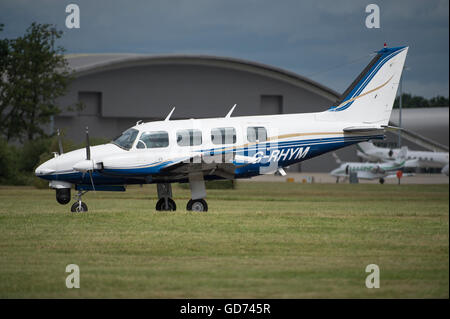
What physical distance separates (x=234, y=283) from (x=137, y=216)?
28.9ft

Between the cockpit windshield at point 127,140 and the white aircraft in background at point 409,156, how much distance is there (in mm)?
53460

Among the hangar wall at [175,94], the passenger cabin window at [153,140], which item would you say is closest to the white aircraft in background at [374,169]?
the hangar wall at [175,94]

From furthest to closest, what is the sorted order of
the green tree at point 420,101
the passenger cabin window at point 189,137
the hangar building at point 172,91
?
the green tree at point 420,101 → the hangar building at point 172,91 → the passenger cabin window at point 189,137

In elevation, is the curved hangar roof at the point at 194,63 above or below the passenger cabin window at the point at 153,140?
above

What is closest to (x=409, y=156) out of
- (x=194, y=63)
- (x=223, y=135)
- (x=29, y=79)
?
(x=194, y=63)

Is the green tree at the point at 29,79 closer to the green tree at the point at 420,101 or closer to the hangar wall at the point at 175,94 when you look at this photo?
the hangar wall at the point at 175,94

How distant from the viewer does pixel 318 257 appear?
40.2ft

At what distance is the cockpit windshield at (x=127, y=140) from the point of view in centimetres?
2064

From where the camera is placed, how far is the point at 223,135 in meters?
21.2

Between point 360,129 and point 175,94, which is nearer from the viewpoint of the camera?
point 360,129

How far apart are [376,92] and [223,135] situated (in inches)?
230

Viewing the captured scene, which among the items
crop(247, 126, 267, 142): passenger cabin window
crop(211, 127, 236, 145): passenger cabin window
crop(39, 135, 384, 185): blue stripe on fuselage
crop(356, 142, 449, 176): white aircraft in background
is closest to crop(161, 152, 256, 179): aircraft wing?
crop(39, 135, 384, 185): blue stripe on fuselage

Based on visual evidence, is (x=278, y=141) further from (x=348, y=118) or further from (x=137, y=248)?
(x=137, y=248)

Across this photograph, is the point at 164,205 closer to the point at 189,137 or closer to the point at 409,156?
the point at 189,137
